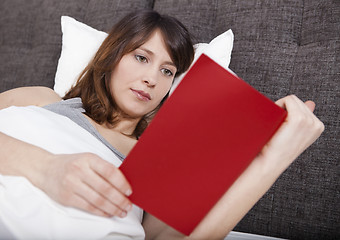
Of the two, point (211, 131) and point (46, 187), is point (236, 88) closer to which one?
point (211, 131)

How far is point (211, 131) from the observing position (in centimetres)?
63

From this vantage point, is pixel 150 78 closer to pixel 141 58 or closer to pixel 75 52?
pixel 141 58

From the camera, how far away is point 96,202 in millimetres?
669

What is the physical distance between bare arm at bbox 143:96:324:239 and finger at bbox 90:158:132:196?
22 centimetres

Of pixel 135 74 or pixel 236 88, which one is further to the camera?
pixel 135 74

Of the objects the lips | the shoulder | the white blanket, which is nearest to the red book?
the white blanket

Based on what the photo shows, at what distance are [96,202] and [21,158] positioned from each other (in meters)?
0.25

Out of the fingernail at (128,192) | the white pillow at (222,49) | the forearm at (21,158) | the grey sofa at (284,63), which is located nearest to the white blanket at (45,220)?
the forearm at (21,158)

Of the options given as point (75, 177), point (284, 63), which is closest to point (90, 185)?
point (75, 177)

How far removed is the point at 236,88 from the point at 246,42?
2.46ft

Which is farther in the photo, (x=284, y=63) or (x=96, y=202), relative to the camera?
(x=284, y=63)

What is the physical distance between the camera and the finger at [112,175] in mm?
633

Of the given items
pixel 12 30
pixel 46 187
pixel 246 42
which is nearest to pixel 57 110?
pixel 46 187

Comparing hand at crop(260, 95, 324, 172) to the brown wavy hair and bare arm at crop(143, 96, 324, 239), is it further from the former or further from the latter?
the brown wavy hair
